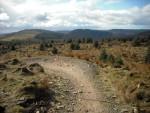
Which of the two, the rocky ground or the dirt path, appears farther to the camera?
the dirt path

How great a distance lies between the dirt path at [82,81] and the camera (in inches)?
446

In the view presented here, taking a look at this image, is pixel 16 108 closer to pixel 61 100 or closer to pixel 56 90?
pixel 61 100

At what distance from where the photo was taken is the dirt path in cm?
1133

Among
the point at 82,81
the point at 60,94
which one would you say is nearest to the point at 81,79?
the point at 82,81

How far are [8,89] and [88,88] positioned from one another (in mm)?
4978

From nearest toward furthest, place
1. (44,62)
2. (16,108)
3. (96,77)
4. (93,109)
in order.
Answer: (16,108) → (93,109) → (96,77) → (44,62)

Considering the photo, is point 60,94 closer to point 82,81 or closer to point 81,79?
point 82,81

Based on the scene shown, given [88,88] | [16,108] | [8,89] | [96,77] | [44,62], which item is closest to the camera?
[16,108]

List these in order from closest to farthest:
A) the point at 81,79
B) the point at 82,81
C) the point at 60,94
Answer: the point at 60,94
the point at 82,81
the point at 81,79

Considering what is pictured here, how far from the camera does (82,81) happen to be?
15.9 metres

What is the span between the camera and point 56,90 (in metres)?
13.6

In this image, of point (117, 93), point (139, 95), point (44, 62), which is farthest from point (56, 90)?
point (44, 62)

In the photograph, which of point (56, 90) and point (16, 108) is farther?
point (56, 90)

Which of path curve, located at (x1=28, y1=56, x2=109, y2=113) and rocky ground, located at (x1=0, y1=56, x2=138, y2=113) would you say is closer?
rocky ground, located at (x1=0, y1=56, x2=138, y2=113)
